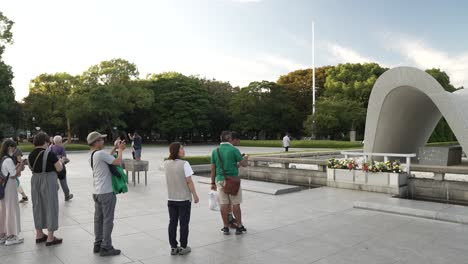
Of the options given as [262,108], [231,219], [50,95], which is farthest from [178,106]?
[231,219]

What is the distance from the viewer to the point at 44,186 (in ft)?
17.8

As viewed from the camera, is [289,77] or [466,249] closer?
[466,249]

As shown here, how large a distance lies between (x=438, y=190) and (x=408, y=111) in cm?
542

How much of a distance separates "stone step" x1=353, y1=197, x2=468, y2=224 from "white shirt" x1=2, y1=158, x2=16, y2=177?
729 centimetres

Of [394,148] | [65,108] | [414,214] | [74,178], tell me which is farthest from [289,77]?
[414,214]

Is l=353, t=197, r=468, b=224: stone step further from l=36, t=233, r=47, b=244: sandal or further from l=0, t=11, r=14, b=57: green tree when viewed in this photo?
l=0, t=11, r=14, b=57: green tree

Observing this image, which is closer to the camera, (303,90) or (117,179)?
(117,179)

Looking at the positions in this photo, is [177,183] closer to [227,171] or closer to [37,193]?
[227,171]

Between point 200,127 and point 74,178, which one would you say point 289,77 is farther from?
point 74,178

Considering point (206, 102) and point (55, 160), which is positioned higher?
point (206, 102)

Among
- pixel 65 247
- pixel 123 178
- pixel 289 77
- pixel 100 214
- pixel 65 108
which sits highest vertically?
pixel 289 77

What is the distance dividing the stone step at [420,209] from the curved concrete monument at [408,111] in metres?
4.02

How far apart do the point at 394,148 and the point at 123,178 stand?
13201 millimetres

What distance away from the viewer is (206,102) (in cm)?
5159
